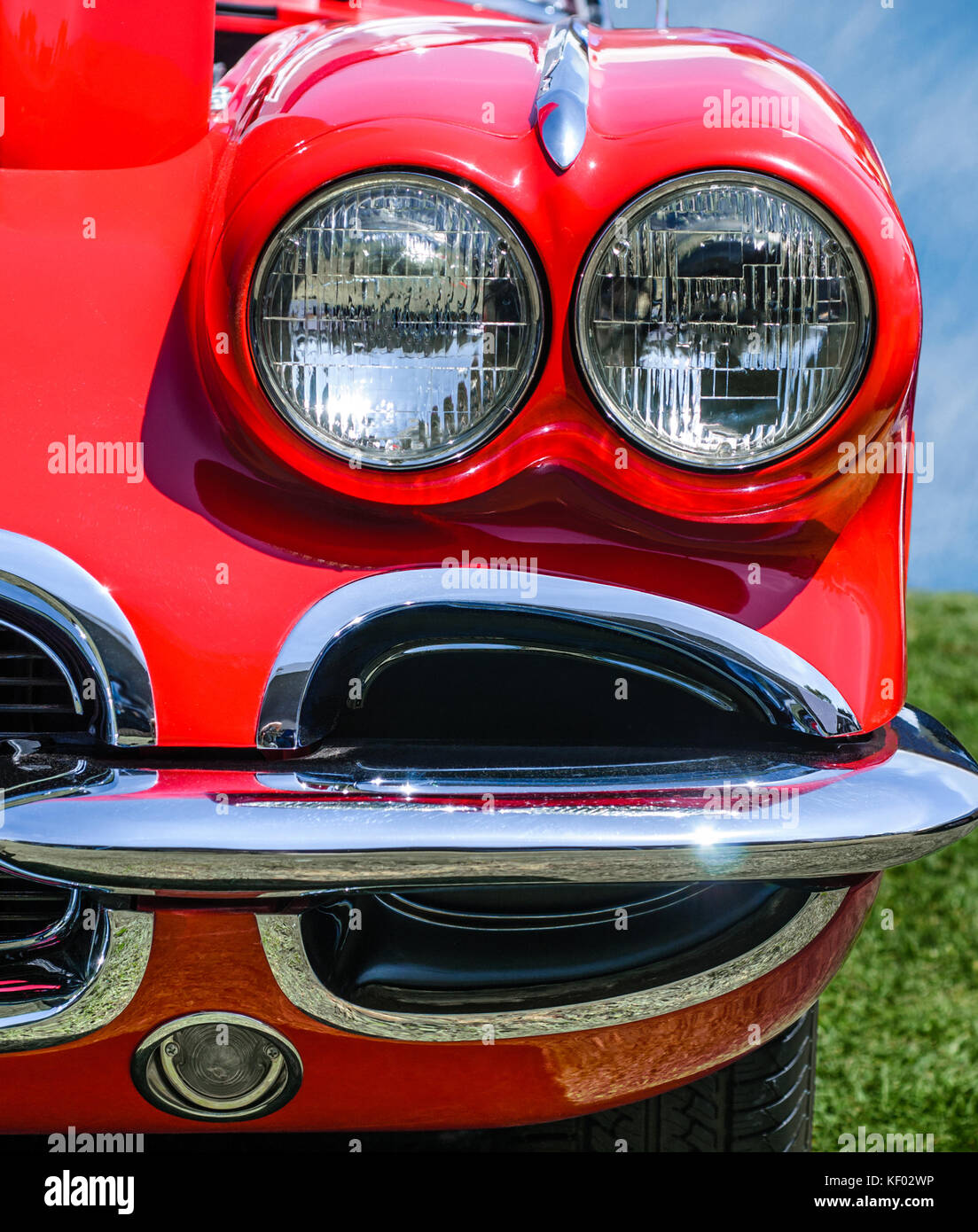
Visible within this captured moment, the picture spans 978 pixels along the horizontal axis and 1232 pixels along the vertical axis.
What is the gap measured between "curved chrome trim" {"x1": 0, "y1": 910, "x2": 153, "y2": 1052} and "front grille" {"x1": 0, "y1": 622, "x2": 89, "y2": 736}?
7.5 inches

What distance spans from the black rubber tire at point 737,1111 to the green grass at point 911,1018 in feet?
1.33

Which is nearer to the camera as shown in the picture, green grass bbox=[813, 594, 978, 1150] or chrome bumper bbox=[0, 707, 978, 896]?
chrome bumper bbox=[0, 707, 978, 896]

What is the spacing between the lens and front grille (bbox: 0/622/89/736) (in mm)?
1050

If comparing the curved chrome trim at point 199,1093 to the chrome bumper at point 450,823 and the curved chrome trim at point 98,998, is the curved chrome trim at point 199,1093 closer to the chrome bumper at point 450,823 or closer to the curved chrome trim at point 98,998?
the curved chrome trim at point 98,998

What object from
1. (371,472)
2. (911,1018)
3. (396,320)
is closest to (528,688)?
(371,472)

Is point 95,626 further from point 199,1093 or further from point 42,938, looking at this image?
point 199,1093

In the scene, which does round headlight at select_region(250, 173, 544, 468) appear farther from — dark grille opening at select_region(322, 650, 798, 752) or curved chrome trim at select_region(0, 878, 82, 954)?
curved chrome trim at select_region(0, 878, 82, 954)

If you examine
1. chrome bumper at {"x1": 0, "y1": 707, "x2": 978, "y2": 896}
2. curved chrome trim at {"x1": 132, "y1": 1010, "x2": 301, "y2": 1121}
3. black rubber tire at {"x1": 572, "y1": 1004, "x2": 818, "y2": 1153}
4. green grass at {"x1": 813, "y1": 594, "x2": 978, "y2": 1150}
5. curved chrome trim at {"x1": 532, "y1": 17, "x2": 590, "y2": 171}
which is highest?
curved chrome trim at {"x1": 532, "y1": 17, "x2": 590, "y2": 171}

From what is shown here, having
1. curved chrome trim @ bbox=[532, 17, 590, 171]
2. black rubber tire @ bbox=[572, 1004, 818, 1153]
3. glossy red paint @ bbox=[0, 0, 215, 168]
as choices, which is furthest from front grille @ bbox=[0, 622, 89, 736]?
black rubber tire @ bbox=[572, 1004, 818, 1153]

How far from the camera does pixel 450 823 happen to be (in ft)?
3.20

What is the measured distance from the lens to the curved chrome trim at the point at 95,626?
1012 mm

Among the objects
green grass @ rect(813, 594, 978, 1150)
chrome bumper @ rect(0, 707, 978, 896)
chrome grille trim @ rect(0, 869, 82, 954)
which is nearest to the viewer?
chrome bumper @ rect(0, 707, 978, 896)

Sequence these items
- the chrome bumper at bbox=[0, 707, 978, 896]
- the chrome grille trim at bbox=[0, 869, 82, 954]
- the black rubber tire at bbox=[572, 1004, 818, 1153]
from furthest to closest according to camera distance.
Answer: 1. the black rubber tire at bbox=[572, 1004, 818, 1153]
2. the chrome grille trim at bbox=[0, 869, 82, 954]
3. the chrome bumper at bbox=[0, 707, 978, 896]
